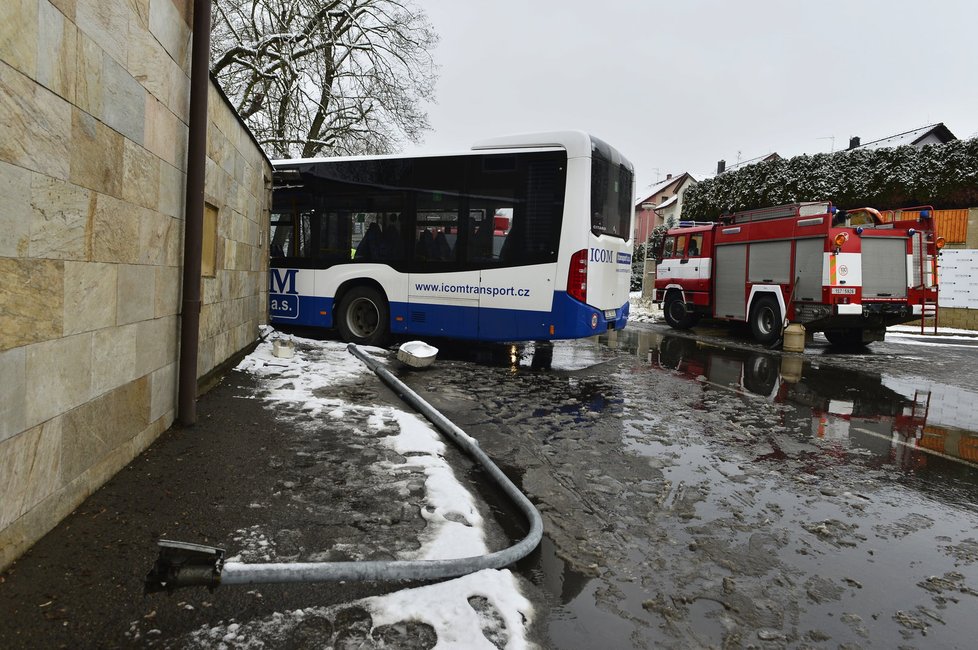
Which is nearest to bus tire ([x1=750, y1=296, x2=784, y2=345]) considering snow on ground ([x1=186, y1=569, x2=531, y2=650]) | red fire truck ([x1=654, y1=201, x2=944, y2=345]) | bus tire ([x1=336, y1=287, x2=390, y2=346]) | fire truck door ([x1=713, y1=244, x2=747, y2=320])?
red fire truck ([x1=654, y1=201, x2=944, y2=345])

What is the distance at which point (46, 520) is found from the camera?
2.92 meters

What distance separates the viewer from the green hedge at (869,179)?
20812mm

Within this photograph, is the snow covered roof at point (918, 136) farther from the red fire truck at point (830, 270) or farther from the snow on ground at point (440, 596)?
the snow on ground at point (440, 596)

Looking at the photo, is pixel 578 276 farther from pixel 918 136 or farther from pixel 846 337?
pixel 918 136

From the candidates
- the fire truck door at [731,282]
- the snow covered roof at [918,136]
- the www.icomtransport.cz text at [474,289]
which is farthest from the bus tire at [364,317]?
the snow covered roof at [918,136]

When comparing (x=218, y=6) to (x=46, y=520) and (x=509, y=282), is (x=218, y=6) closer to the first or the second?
(x=509, y=282)

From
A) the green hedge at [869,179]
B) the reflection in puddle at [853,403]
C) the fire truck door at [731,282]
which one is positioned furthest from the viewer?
the green hedge at [869,179]

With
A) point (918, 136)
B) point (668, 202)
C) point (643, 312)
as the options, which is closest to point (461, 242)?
point (643, 312)

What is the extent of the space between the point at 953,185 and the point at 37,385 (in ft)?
84.3

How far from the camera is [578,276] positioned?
9.17 m

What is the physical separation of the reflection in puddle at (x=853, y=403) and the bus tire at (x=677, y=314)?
475 centimetres

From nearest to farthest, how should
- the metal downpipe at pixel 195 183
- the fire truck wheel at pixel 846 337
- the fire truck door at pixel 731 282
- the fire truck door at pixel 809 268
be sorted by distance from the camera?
the metal downpipe at pixel 195 183, the fire truck door at pixel 809 268, the fire truck wheel at pixel 846 337, the fire truck door at pixel 731 282

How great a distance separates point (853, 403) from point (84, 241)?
7.98m

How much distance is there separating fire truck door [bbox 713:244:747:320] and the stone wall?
13429mm
